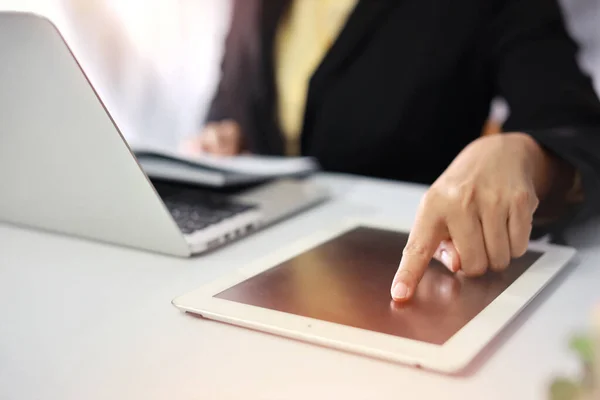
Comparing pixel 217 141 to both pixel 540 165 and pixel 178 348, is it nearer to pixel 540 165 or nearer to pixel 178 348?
pixel 540 165

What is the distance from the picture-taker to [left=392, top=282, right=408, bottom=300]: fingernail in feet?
1.51

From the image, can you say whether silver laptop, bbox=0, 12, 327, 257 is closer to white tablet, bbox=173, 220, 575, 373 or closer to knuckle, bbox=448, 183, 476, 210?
white tablet, bbox=173, 220, 575, 373

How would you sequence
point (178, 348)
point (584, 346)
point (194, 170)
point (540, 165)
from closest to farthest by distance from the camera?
point (584, 346) → point (178, 348) → point (540, 165) → point (194, 170)

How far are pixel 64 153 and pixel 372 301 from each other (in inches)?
12.9

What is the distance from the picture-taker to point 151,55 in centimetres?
180

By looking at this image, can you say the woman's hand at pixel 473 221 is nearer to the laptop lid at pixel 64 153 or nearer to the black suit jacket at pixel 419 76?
the laptop lid at pixel 64 153

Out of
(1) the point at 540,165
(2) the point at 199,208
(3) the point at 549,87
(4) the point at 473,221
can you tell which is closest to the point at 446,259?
(4) the point at 473,221

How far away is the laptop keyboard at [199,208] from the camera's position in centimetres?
66

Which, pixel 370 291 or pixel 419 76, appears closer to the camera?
pixel 370 291

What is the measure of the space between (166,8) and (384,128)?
897 mm

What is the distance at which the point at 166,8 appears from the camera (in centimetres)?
175

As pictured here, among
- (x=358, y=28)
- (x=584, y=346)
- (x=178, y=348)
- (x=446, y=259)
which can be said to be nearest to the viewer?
(x=584, y=346)

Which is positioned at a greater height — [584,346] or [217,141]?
[584,346]

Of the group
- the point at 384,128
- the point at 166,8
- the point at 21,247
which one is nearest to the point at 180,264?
the point at 21,247
